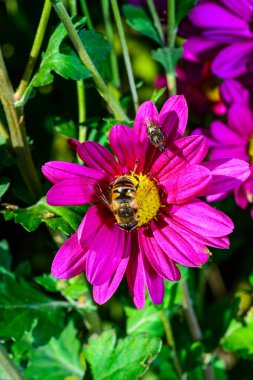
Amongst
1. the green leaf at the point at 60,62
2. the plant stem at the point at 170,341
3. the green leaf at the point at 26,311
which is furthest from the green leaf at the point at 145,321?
the green leaf at the point at 60,62

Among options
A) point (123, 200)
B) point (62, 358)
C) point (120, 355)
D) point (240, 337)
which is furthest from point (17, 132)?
point (240, 337)

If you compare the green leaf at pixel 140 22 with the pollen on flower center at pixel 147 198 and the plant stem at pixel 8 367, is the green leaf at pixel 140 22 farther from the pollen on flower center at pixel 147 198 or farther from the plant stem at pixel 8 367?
the plant stem at pixel 8 367

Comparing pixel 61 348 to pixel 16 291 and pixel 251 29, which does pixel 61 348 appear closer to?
pixel 16 291

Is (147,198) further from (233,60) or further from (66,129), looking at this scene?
(233,60)

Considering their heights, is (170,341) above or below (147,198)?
below

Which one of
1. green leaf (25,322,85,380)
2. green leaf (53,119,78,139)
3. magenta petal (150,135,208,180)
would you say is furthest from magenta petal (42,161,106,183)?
green leaf (25,322,85,380)

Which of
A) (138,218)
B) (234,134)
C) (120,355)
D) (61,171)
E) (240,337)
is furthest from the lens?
(240,337)

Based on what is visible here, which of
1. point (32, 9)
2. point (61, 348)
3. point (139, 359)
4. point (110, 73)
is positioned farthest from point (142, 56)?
point (139, 359)

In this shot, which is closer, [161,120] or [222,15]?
[161,120]
